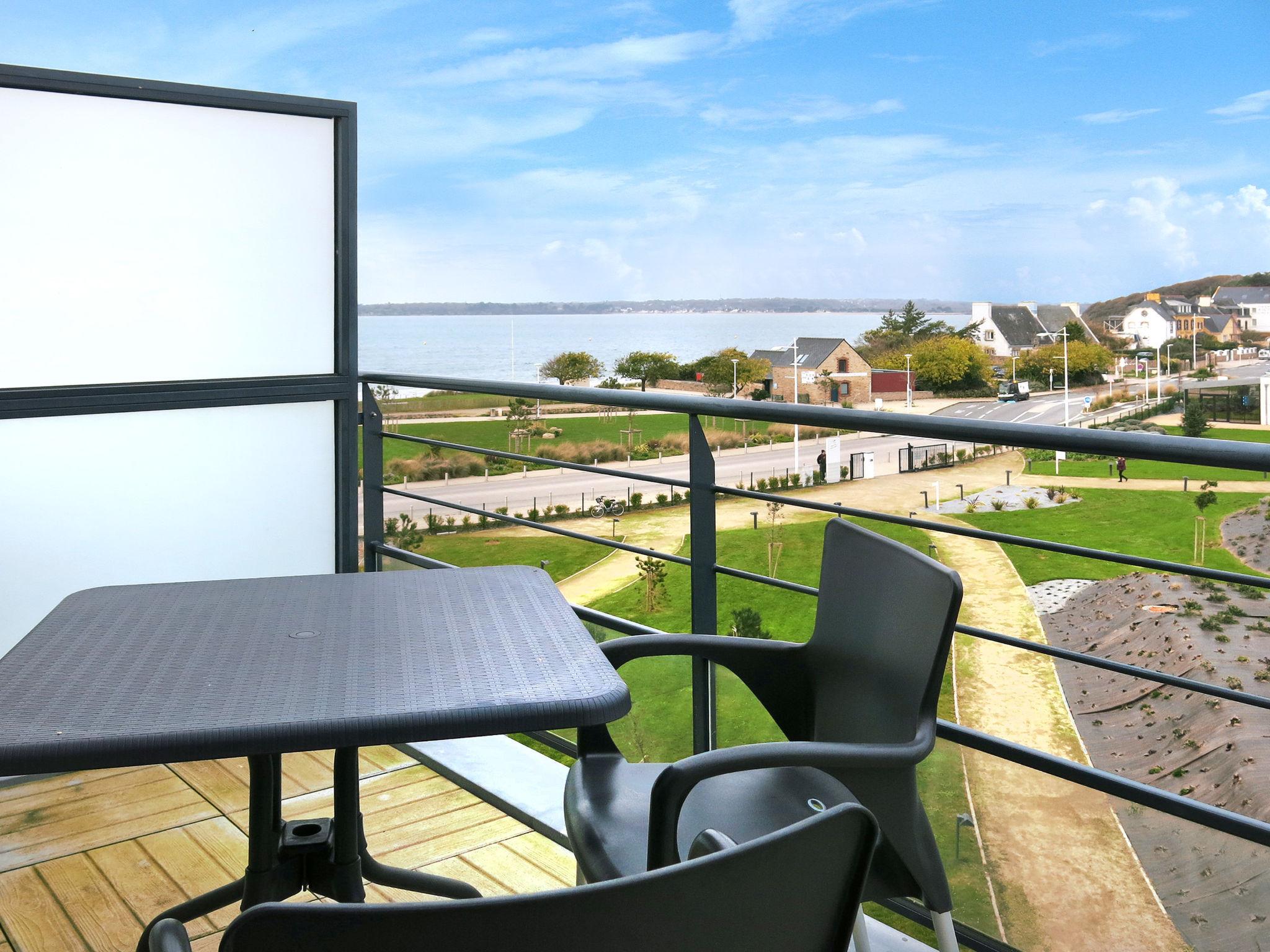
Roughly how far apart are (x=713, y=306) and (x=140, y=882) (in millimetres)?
35888

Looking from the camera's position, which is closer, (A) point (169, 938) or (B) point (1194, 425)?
(A) point (169, 938)

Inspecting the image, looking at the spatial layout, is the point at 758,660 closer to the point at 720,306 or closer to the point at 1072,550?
the point at 1072,550

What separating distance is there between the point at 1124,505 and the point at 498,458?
17.7m

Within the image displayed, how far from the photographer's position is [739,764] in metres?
1.08

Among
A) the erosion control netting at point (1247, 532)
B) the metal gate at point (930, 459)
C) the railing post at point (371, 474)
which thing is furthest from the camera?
the erosion control netting at point (1247, 532)

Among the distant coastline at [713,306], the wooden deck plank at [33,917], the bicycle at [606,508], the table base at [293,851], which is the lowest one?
the bicycle at [606,508]

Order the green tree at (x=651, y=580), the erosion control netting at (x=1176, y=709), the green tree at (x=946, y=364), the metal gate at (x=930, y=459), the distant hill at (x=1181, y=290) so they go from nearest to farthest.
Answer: the erosion control netting at (x=1176, y=709) → the metal gate at (x=930, y=459) → the green tree at (x=651, y=580) → the green tree at (x=946, y=364) → the distant hill at (x=1181, y=290)

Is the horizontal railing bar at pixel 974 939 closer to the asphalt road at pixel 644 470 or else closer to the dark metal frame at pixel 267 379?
the dark metal frame at pixel 267 379

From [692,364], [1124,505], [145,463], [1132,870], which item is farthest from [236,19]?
[145,463]

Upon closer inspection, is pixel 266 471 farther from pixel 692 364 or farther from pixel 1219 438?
pixel 692 364

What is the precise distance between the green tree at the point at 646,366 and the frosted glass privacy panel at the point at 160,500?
28025 millimetres

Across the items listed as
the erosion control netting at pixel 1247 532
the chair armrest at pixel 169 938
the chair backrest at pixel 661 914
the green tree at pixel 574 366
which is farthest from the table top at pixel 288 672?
the green tree at pixel 574 366

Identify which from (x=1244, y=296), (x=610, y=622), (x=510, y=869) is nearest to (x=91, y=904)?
(x=510, y=869)

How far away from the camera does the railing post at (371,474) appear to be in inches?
127
